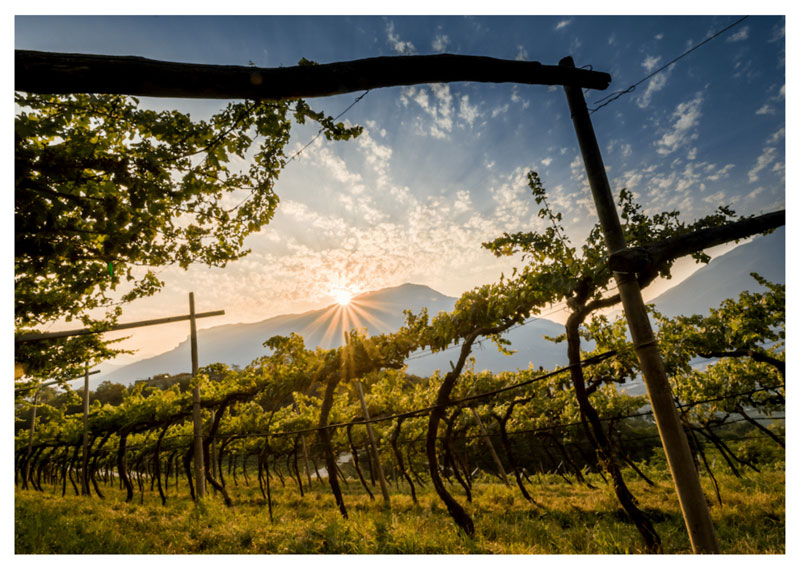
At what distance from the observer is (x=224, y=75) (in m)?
1.76

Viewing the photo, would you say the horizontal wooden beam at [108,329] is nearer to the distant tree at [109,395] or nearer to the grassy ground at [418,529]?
the grassy ground at [418,529]

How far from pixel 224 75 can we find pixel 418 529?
986cm

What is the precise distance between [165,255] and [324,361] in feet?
16.8

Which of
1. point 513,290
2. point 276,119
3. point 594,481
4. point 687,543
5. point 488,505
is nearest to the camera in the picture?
point 276,119

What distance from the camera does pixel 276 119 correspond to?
3229mm

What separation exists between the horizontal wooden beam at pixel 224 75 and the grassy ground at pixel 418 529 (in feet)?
22.0

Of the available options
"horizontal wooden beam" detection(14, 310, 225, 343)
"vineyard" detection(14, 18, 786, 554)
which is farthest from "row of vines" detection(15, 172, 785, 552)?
"horizontal wooden beam" detection(14, 310, 225, 343)

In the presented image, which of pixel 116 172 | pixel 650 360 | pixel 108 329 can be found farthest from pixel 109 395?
pixel 650 360

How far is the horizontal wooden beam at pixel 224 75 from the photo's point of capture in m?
1.58

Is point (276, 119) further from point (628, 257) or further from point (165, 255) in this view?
point (628, 257)

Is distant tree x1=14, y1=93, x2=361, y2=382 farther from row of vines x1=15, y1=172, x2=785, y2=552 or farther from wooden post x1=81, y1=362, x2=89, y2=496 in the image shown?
wooden post x1=81, y1=362, x2=89, y2=496

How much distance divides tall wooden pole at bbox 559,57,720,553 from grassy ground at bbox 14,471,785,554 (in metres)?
3.13

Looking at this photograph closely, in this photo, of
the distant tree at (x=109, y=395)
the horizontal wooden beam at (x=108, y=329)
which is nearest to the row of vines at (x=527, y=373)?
the horizontal wooden beam at (x=108, y=329)

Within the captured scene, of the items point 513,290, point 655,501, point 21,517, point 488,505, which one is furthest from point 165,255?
point 655,501
